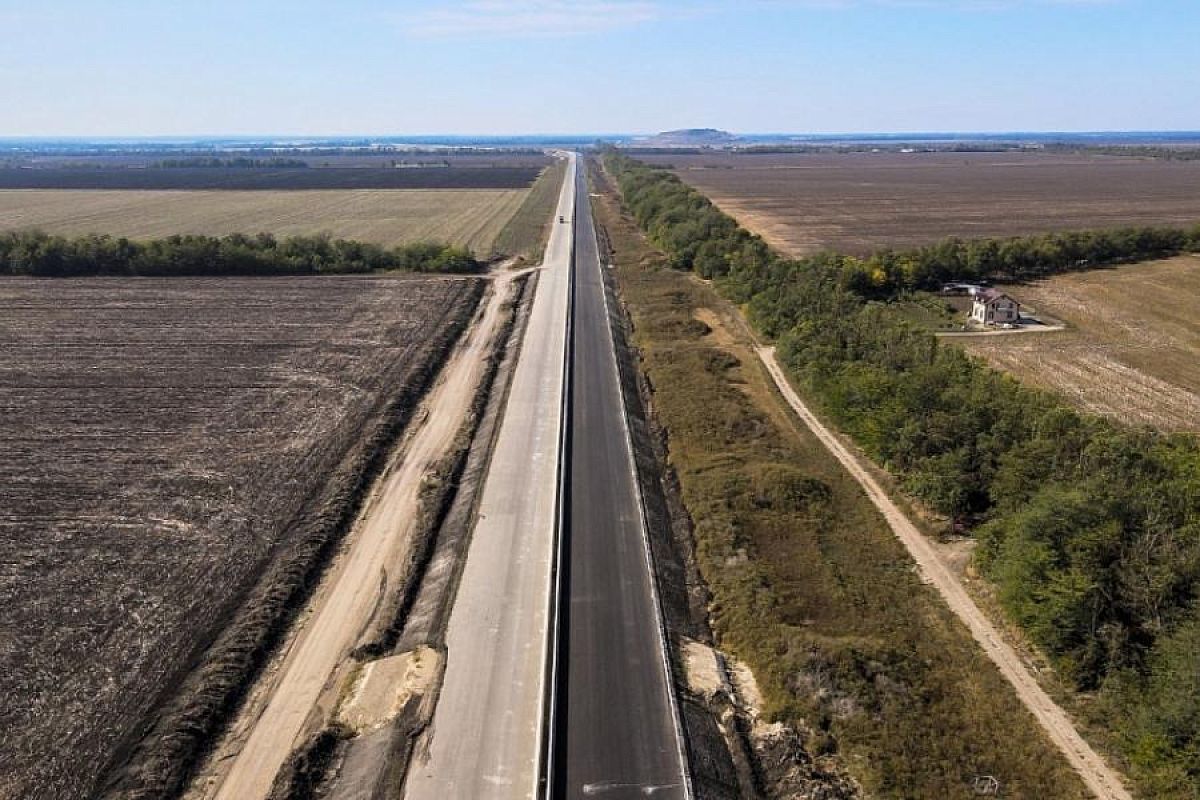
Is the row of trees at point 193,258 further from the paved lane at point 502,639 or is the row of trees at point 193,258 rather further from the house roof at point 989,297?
the house roof at point 989,297

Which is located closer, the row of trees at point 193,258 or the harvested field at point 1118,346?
the harvested field at point 1118,346

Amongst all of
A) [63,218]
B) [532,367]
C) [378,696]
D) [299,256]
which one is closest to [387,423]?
[532,367]

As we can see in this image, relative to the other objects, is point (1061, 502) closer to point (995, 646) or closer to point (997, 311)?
point (995, 646)

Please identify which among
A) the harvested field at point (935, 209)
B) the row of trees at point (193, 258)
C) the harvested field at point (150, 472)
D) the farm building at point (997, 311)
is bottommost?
the harvested field at point (150, 472)

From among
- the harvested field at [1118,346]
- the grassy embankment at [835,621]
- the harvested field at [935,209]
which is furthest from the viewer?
the harvested field at [935,209]

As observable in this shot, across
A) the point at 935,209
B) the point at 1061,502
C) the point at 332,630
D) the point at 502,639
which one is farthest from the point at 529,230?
the point at 1061,502

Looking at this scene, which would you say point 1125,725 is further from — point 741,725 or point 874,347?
point 874,347

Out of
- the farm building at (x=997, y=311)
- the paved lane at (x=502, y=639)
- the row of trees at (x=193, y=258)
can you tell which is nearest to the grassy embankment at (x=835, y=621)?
the paved lane at (x=502, y=639)

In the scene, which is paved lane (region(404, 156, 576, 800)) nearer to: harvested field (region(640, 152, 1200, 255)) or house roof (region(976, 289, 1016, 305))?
house roof (region(976, 289, 1016, 305))
